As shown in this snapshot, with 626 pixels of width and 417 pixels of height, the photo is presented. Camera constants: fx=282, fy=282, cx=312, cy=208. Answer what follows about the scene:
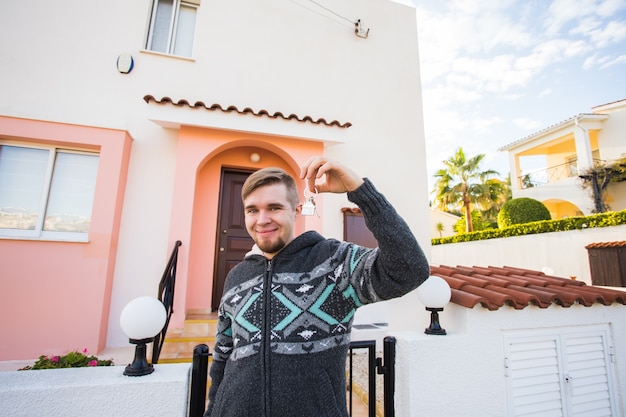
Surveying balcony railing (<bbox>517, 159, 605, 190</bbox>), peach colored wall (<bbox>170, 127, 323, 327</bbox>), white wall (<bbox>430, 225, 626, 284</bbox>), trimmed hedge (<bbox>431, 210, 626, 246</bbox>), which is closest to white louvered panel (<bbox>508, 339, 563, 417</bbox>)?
peach colored wall (<bbox>170, 127, 323, 327</bbox>)

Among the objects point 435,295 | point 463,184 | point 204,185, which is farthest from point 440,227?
point 435,295

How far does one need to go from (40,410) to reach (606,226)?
13.3 meters

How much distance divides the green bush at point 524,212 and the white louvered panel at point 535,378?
12.4 metres

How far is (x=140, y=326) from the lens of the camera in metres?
1.55

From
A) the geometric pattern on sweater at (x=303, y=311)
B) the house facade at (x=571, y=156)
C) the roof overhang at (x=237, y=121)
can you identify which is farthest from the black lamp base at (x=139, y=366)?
the house facade at (x=571, y=156)

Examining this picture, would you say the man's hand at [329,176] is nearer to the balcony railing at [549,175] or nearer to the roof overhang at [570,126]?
the roof overhang at [570,126]

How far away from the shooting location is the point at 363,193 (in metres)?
1.08

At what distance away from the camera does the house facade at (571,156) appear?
45.2ft

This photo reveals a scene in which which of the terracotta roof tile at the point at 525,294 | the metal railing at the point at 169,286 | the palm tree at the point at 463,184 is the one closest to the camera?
the terracotta roof tile at the point at 525,294

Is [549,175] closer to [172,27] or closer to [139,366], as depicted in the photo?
[172,27]

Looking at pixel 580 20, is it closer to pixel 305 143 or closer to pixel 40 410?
pixel 305 143

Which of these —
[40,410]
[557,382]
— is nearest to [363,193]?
[40,410]

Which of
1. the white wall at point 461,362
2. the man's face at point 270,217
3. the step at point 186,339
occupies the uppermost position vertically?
the man's face at point 270,217

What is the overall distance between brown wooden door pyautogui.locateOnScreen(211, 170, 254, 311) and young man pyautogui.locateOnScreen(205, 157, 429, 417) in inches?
144
